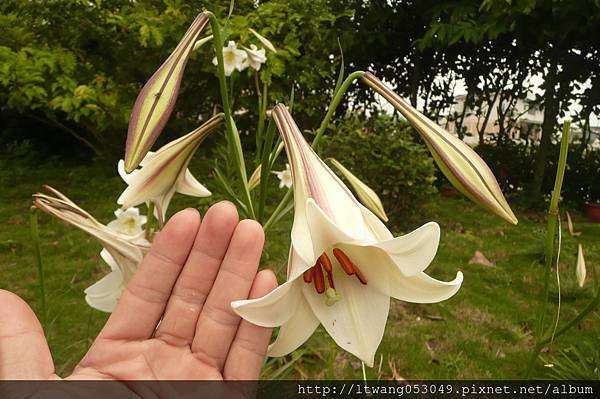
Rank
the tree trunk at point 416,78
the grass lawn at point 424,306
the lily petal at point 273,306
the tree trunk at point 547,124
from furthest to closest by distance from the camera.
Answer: the tree trunk at point 416,78
the tree trunk at point 547,124
the grass lawn at point 424,306
the lily petal at point 273,306

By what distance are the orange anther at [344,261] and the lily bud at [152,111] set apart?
28 centimetres

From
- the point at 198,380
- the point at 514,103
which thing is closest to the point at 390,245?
the point at 198,380

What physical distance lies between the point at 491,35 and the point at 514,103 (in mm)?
2048

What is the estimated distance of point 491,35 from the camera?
392cm

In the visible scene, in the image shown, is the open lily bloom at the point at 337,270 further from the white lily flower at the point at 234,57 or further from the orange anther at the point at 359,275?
the white lily flower at the point at 234,57

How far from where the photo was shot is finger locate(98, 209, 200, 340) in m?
0.85

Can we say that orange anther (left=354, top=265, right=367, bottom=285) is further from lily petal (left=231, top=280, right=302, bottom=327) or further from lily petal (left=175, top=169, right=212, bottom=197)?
lily petal (left=175, top=169, right=212, bottom=197)

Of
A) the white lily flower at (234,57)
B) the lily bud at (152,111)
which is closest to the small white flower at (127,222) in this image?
the lily bud at (152,111)

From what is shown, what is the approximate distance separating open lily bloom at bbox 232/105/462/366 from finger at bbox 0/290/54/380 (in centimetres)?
36

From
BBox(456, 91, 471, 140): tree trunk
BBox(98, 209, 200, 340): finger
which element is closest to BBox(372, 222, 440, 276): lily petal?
BBox(98, 209, 200, 340): finger

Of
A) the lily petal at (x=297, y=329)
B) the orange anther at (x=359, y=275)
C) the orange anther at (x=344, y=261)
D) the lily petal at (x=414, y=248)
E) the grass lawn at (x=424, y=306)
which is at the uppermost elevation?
the lily petal at (x=414, y=248)

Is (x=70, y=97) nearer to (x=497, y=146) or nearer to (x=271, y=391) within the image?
(x=271, y=391)

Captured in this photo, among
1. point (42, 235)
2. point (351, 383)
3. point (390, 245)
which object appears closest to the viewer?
point (390, 245)

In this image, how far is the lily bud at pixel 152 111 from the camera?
0.63m
